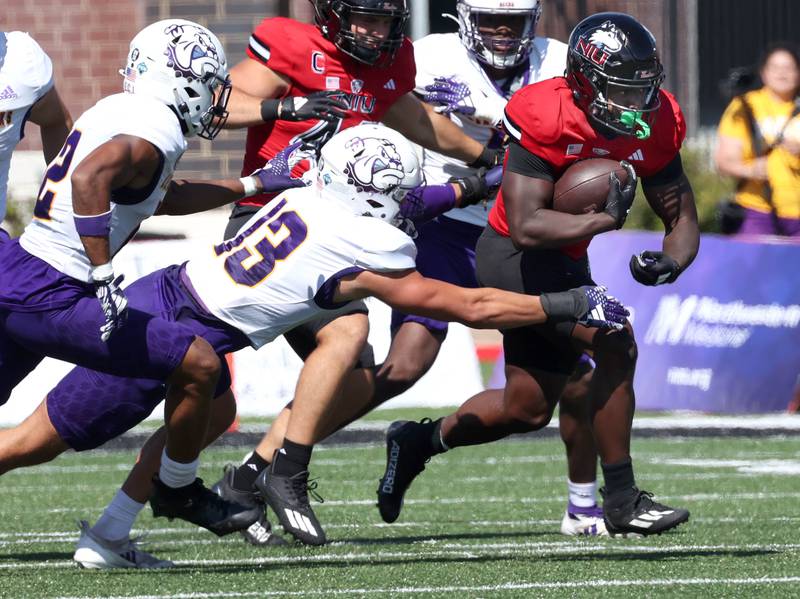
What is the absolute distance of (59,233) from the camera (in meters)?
5.50

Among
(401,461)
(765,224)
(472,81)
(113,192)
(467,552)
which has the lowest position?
(765,224)

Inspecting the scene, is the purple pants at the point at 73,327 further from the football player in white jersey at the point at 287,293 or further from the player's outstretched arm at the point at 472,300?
the player's outstretched arm at the point at 472,300

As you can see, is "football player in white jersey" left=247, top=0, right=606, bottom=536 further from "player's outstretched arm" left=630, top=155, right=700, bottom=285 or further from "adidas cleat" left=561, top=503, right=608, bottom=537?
"player's outstretched arm" left=630, top=155, right=700, bottom=285

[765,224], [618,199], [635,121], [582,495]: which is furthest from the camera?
[765,224]

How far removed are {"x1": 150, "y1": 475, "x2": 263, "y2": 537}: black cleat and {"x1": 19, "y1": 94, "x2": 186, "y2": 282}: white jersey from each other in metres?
0.77

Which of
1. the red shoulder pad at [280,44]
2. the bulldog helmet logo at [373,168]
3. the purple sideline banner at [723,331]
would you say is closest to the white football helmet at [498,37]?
the red shoulder pad at [280,44]

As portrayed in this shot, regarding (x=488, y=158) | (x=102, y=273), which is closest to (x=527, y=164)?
(x=488, y=158)

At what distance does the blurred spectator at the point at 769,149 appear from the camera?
10.6 metres

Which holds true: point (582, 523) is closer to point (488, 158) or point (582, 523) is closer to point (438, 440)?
point (438, 440)

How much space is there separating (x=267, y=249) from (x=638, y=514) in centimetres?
147

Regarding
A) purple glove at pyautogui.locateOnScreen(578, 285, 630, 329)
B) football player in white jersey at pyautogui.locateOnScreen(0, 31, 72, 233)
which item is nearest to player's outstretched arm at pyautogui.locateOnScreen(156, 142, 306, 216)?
football player in white jersey at pyautogui.locateOnScreen(0, 31, 72, 233)

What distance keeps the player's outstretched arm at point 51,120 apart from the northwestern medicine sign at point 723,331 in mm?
5017

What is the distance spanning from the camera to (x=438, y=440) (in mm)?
6633

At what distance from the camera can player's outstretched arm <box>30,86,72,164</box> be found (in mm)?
6398
